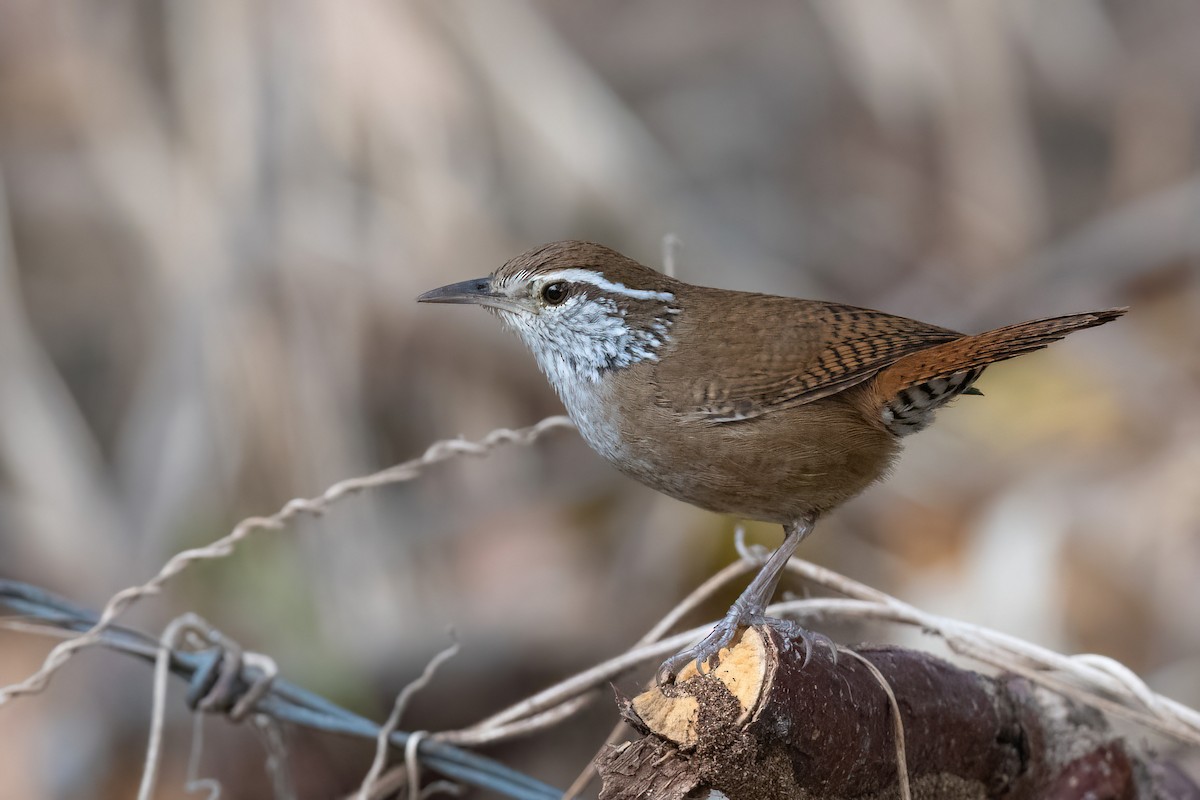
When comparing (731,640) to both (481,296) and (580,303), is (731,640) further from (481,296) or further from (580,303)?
(481,296)

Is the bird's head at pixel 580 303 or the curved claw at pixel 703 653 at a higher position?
the bird's head at pixel 580 303

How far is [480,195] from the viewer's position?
5.63 meters

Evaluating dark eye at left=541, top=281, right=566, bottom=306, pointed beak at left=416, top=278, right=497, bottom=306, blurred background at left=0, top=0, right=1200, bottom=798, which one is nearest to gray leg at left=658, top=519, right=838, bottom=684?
dark eye at left=541, top=281, right=566, bottom=306

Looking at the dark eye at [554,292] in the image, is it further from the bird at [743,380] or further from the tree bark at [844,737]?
the tree bark at [844,737]

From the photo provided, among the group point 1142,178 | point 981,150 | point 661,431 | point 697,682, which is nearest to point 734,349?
point 661,431

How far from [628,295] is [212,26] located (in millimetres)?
3504

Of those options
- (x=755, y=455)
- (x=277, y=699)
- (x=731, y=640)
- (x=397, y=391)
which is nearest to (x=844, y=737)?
(x=731, y=640)

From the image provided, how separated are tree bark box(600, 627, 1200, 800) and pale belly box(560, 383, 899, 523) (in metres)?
0.45

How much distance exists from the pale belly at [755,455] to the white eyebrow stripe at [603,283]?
0.35 meters

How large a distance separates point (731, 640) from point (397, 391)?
4007 mm

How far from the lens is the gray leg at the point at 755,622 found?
7.02 feet

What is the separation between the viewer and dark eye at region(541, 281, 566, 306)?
3.07m

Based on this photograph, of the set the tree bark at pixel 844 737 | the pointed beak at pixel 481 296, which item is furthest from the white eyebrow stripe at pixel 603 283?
the tree bark at pixel 844 737

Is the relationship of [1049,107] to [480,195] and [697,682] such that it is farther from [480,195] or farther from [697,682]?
[697,682]
